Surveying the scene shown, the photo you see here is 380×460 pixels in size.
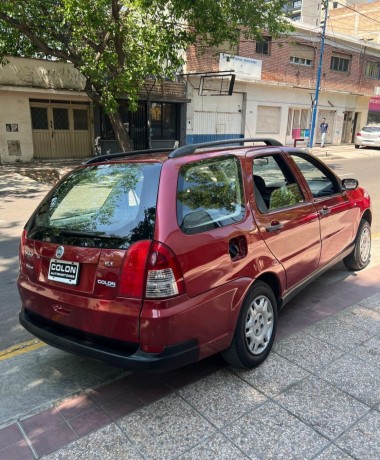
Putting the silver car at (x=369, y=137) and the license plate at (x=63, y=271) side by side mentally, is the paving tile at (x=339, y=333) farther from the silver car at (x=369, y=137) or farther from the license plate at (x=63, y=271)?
the silver car at (x=369, y=137)

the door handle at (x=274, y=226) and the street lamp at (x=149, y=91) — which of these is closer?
the door handle at (x=274, y=226)

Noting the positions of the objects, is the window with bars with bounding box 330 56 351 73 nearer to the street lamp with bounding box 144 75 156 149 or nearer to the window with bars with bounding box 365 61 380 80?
the window with bars with bounding box 365 61 380 80

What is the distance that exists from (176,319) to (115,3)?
10.9 metres

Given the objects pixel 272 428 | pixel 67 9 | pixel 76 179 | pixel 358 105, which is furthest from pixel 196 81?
pixel 272 428

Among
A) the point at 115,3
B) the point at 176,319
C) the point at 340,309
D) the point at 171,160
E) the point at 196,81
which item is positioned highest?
the point at 115,3

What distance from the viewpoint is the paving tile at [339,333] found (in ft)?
11.0

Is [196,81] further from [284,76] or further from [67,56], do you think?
[67,56]

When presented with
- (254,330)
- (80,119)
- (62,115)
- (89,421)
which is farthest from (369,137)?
(89,421)

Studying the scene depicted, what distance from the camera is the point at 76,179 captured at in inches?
126

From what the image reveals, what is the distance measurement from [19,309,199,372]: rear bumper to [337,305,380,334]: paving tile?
1.87 metres

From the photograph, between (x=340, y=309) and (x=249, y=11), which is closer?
(x=340, y=309)

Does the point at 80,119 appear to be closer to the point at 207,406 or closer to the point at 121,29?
the point at 121,29

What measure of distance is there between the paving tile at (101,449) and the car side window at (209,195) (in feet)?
4.13

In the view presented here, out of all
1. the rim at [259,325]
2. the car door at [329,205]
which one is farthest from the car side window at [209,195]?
the car door at [329,205]
